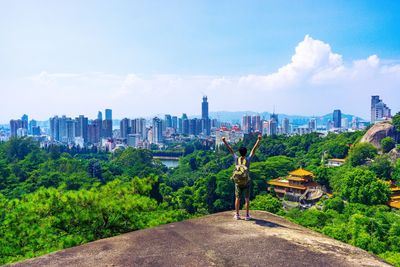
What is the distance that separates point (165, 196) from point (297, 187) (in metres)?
10.7

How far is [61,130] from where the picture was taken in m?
115

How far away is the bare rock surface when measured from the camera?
3732 millimetres

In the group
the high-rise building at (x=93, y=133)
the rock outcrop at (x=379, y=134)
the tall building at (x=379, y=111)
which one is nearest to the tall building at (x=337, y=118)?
the tall building at (x=379, y=111)

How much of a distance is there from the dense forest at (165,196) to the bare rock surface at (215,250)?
3.38 m

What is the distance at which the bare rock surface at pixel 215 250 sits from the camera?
373 cm

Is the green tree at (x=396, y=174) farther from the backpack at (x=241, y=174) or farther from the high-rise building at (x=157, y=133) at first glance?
the high-rise building at (x=157, y=133)

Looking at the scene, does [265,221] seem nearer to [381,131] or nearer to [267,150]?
[381,131]

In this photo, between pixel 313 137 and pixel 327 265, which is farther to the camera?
pixel 313 137

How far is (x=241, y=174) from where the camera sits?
5328 millimetres

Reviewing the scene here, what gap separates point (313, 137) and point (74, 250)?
169ft

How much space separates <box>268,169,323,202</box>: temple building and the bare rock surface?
24.7 metres

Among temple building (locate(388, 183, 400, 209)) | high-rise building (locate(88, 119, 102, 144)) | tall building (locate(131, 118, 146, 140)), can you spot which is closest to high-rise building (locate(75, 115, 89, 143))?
high-rise building (locate(88, 119, 102, 144))

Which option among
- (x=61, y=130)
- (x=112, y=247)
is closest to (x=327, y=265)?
(x=112, y=247)

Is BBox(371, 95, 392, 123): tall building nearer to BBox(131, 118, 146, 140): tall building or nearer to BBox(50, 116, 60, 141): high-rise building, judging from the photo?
BBox(131, 118, 146, 140): tall building
